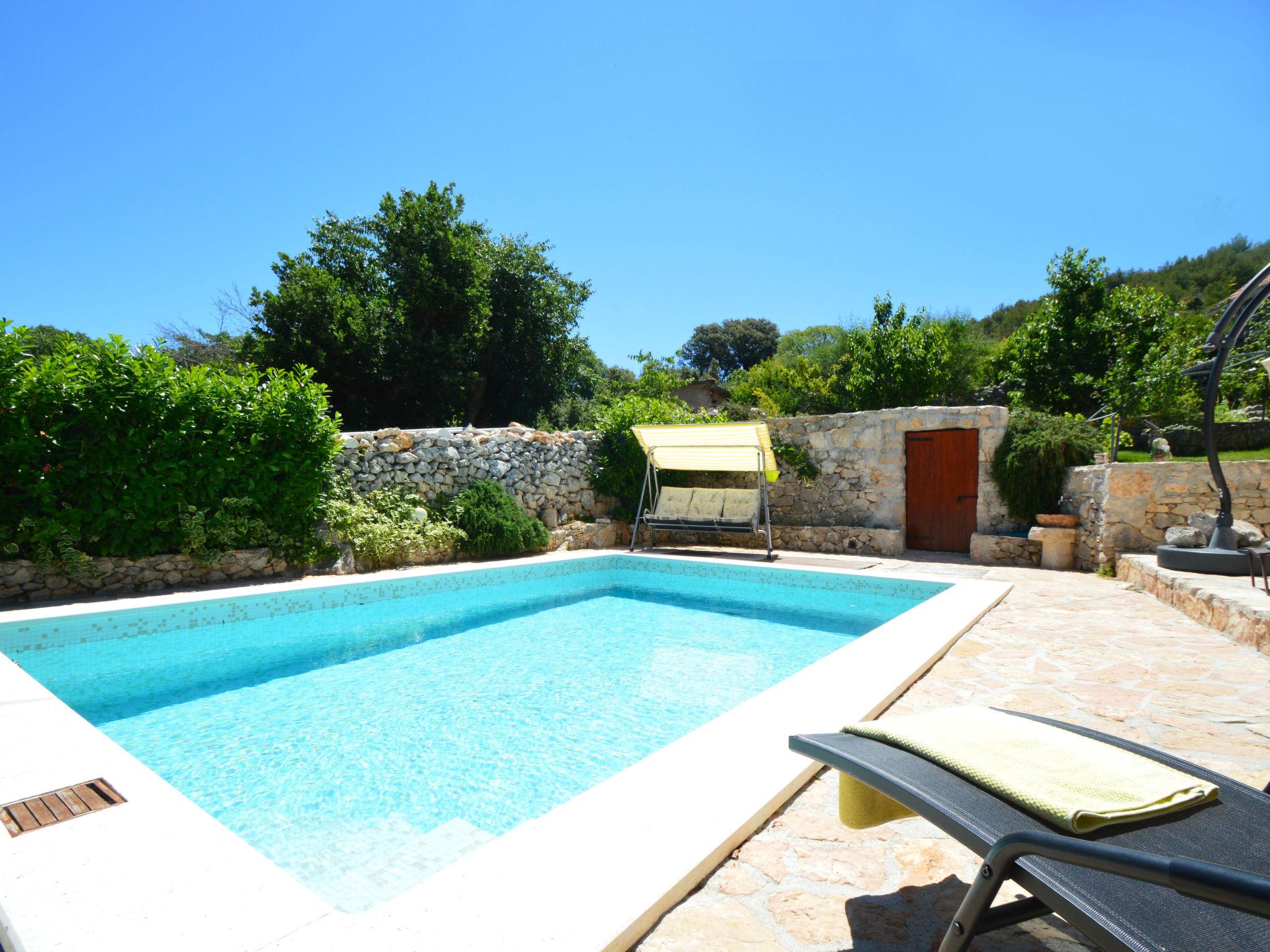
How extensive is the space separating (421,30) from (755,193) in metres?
8.93

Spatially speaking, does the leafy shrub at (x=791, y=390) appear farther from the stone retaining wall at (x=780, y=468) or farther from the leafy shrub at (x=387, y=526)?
the leafy shrub at (x=387, y=526)

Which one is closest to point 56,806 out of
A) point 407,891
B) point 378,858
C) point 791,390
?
point 378,858

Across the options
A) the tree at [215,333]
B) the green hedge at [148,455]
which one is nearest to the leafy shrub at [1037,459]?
the green hedge at [148,455]

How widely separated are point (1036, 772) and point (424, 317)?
1659 cm

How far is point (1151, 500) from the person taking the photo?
266 inches

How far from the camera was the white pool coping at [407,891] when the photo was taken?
1.33 m

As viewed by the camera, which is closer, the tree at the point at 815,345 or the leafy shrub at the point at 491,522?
the leafy shrub at the point at 491,522

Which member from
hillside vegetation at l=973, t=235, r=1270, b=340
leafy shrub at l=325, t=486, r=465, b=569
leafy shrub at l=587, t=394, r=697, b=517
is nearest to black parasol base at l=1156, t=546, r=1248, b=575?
leafy shrub at l=587, t=394, r=697, b=517

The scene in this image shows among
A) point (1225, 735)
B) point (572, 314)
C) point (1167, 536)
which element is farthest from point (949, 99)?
point (1225, 735)

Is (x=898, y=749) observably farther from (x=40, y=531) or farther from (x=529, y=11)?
(x=529, y=11)

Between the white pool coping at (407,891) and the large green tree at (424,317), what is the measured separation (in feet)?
44.6

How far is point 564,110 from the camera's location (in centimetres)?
1223

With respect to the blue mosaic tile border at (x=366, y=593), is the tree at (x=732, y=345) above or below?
above

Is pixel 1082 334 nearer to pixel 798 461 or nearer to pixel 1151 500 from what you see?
pixel 798 461
